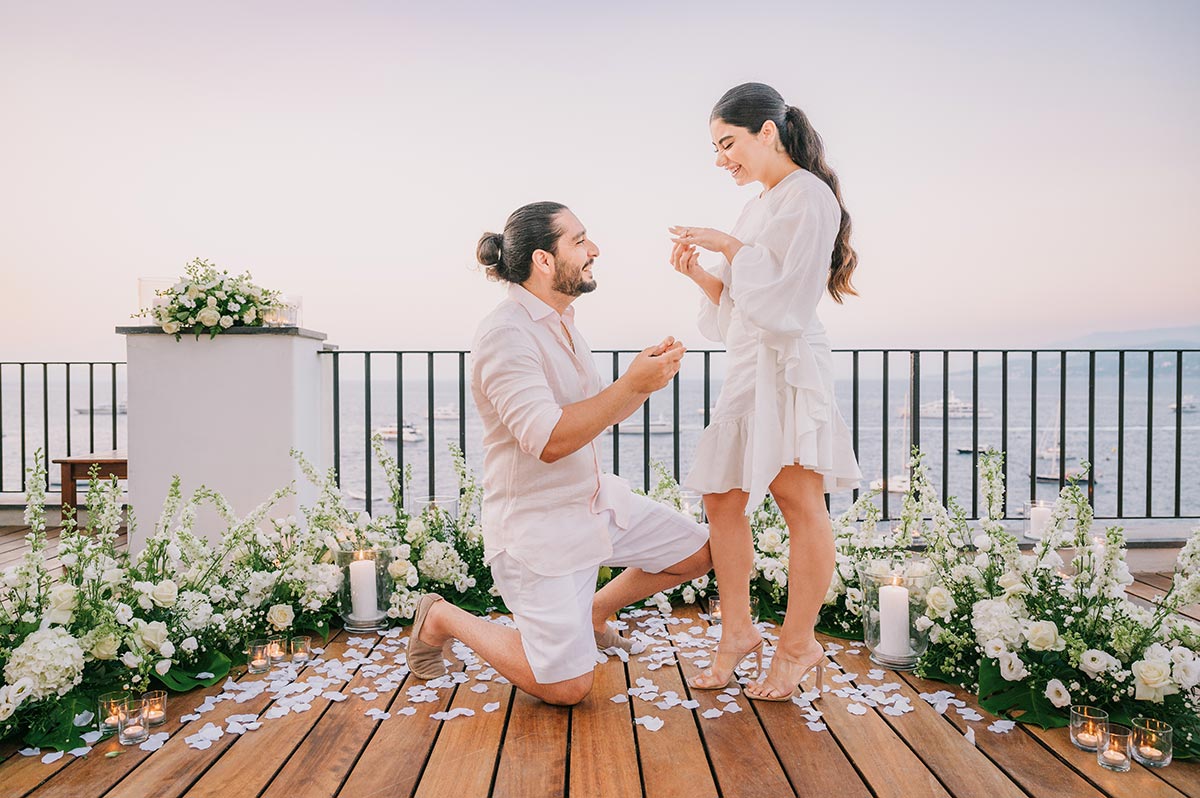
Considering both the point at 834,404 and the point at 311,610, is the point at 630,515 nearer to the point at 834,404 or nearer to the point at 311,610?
the point at 834,404

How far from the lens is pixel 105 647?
1791mm

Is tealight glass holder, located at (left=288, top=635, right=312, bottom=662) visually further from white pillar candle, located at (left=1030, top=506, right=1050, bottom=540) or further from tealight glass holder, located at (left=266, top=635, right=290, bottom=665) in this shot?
white pillar candle, located at (left=1030, top=506, right=1050, bottom=540)

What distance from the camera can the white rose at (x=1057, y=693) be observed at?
5.68 feet

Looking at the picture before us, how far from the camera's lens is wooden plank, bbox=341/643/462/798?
1489 millimetres

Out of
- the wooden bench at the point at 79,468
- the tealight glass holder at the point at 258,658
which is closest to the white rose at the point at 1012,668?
the tealight glass holder at the point at 258,658

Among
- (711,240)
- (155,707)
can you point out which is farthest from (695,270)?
(155,707)

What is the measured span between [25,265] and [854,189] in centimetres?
672

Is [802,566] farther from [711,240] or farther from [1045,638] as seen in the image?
[711,240]

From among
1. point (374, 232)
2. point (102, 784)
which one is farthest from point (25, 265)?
point (102, 784)

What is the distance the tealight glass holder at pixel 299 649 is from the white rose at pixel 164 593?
0.36 m

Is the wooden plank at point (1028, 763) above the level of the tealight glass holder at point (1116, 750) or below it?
below

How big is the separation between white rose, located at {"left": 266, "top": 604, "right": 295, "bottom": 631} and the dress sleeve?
1.63 metres

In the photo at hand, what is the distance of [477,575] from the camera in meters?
2.82

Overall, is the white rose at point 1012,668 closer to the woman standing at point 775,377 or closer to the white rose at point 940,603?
the white rose at point 940,603
